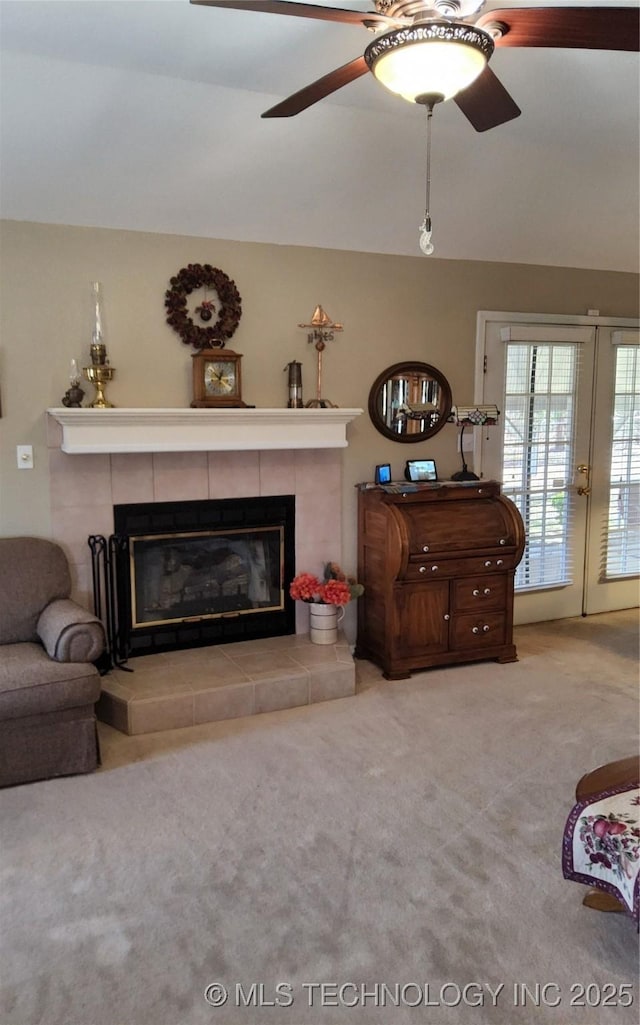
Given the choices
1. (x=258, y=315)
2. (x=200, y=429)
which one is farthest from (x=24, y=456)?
(x=258, y=315)

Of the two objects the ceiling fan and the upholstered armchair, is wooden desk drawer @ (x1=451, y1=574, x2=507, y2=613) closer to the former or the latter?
the upholstered armchair

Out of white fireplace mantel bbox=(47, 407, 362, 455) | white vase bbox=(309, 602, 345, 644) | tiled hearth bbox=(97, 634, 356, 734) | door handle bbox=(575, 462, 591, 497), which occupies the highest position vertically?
white fireplace mantel bbox=(47, 407, 362, 455)

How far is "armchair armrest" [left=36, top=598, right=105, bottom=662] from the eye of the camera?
120 inches

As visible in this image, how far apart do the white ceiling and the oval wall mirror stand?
0.73m

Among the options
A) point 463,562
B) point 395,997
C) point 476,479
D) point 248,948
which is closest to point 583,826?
point 395,997

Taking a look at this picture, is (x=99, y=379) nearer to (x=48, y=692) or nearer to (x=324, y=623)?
(x=48, y=692)

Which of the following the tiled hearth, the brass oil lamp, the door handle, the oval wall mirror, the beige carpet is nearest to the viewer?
the beige carpet

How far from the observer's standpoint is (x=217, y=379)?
3838 millimetres

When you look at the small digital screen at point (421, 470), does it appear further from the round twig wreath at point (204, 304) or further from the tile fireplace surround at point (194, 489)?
the round twig wreath at point (204, 304)

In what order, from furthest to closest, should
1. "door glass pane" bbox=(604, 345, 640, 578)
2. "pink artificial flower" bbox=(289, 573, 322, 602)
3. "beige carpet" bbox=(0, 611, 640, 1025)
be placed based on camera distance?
"door glass pane" bbox=(604, 345, 640, 578)
"pink artificial flower" bbox=(289, 573, 322, 602)
"beige carpet" bbox=(0, 611, 640, 1025)

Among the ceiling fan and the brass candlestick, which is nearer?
the ceiling fan

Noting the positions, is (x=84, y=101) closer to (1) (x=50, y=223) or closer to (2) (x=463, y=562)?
(1) (x=50, y=223)

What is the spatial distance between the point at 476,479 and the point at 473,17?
276 cm

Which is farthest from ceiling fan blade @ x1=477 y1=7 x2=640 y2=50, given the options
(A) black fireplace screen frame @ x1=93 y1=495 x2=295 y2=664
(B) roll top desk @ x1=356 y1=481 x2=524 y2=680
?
(A) black fireplace screen frame @ x1=93 y1=495 x2=295 y2=664
